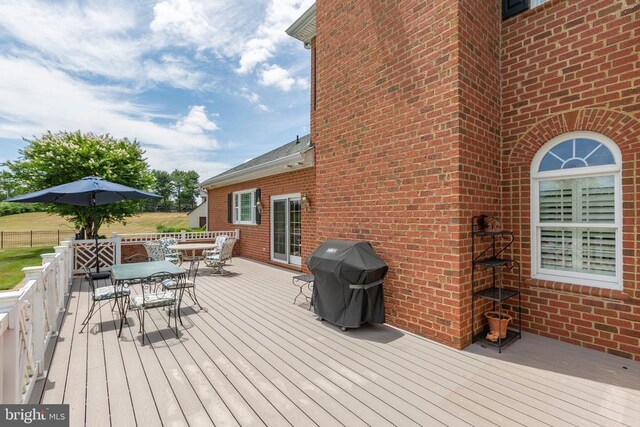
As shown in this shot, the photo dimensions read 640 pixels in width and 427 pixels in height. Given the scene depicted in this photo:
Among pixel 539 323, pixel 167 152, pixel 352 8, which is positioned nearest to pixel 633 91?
pixel 539 323

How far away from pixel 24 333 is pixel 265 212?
721 centimetres

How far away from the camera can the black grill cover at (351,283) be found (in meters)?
3.82

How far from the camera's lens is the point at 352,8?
478cm

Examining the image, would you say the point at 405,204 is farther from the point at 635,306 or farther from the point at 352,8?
the point at 352,8

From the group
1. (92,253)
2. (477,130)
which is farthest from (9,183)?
(477,130)

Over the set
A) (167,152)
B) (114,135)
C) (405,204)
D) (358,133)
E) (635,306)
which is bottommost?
(635,306)

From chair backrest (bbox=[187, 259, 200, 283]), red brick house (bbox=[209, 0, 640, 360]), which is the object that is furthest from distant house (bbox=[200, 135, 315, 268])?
red brick house (bbox=[209, 0, 640, 360])

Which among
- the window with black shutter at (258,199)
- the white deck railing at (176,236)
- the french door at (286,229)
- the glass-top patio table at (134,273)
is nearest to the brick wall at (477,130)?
the glass-top patio table at (134,273)

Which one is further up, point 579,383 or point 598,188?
point 598,188

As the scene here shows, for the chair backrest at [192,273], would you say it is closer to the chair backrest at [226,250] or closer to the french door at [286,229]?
the chair backrest at [226,250]

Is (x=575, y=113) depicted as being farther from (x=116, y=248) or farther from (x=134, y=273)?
(x=116, y=248)

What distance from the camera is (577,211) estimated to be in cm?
360

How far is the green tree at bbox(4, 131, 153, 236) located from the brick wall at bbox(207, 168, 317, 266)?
139 inches

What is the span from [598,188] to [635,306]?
4.52ft
